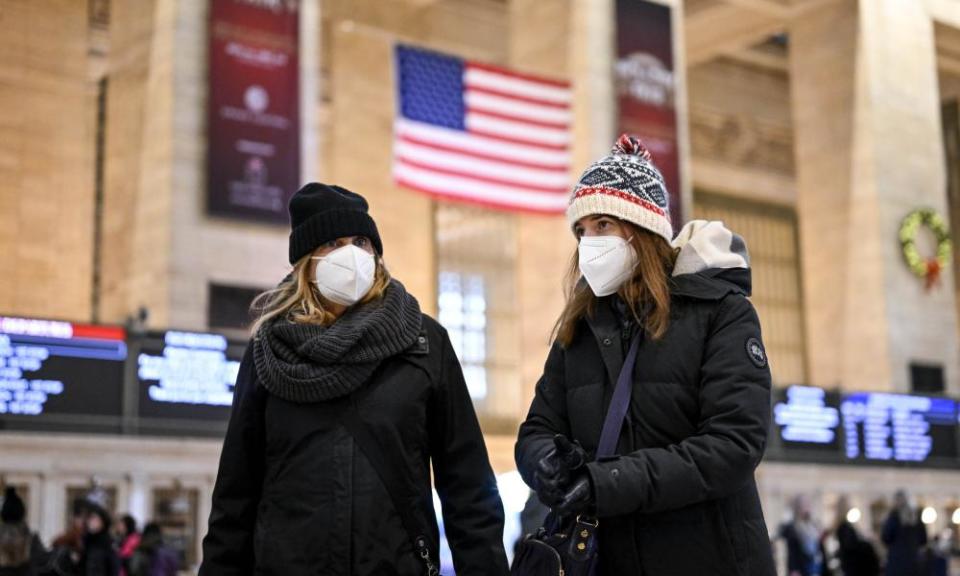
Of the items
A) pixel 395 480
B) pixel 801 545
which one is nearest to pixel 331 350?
pixel 395 480

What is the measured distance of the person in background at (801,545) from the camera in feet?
43.4

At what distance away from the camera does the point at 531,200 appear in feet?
58.0

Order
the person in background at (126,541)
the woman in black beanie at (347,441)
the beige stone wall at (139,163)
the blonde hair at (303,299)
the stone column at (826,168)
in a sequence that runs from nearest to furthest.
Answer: the woman in black beanie at (347,441)
the blonde hair at (303,299)
the person in background at (126,541)
the beige stone wall at (139,163)
the stone column at (826,168)

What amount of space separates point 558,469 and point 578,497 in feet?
0.30

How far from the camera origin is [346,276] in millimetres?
3264

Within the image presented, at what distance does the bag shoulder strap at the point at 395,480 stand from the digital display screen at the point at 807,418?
1644cm

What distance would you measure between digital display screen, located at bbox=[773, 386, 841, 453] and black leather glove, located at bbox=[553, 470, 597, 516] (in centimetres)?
1662

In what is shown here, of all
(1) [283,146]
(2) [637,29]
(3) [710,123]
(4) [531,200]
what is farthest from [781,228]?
(1) [283,146]

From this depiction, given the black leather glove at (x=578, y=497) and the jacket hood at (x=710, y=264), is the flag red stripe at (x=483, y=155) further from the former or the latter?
→ the black leather glove at (x=578, y=497)

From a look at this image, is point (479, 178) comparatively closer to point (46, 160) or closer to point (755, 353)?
point (46, 160)

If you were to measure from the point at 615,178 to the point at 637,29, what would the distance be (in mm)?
18317

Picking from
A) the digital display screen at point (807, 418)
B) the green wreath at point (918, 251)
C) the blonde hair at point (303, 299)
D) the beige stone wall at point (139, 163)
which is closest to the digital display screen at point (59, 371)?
the beige stone wall at point (139, 163)

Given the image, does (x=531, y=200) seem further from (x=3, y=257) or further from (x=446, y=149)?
(x=3, y=257)

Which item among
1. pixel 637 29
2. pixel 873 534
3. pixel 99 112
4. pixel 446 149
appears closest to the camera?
pixel 446 149
